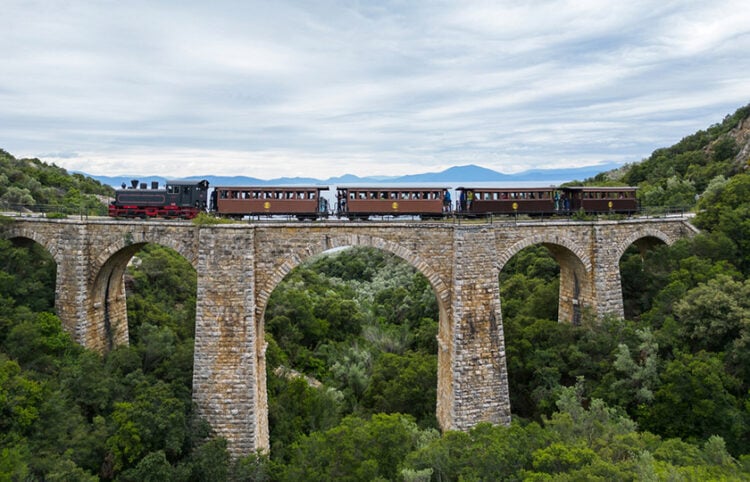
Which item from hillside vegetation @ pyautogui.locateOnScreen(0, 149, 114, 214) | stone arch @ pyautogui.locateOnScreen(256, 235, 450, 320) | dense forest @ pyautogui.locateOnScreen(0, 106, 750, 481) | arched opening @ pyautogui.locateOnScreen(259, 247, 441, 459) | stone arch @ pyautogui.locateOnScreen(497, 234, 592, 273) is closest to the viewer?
dense forest @ pyautogui.locateOnScreen(0, 106, 750, 481)

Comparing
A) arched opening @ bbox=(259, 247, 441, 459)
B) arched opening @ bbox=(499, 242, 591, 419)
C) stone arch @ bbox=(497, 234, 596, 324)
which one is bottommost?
arched opening @ bbox=(259, 247, 441, 459)

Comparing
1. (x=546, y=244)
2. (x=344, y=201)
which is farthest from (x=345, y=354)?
(x=546, y=244)

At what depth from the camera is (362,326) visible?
123ft

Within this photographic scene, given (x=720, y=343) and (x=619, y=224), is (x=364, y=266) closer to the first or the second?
(x=619, y=224)

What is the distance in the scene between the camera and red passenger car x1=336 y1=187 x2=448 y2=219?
21.7 meters

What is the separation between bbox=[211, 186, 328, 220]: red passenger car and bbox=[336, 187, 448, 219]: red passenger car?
40.4 inches

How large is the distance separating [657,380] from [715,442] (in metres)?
4.49

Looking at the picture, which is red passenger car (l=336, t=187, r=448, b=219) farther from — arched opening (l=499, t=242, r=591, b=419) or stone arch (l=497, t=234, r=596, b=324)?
arched opening (l=499, t=242, r=591, b=419)

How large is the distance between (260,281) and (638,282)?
810 inches

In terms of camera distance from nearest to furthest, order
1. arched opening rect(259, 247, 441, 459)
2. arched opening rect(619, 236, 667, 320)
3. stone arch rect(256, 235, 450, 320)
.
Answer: stone arch rect(256, 235, 450, 320), arched opening rect(259, 247, 441, 459), arched opening rect(619, 236, 667, 320)

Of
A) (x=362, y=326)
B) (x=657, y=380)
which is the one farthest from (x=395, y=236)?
(x=362, y=326)

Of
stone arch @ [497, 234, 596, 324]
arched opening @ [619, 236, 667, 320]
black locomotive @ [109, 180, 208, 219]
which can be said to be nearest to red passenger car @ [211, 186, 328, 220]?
black locomotive @ [109, 180, 208, 219]

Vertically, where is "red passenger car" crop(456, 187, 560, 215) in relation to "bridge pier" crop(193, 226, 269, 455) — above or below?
above

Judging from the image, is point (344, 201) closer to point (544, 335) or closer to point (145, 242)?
point (145, 242)
